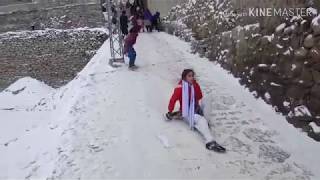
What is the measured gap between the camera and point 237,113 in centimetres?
769

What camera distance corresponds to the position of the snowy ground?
5.70 m

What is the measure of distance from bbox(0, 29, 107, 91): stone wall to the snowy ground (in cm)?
Answer: 1003

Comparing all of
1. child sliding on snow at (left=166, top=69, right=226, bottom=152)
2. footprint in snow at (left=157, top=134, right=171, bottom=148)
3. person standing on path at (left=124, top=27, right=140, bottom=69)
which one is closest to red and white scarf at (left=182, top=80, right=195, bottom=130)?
child sliding on snow at (left=166, top=69, right=226, bottom=152)

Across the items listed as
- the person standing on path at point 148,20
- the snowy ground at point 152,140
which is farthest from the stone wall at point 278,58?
the person standing on path at point 148,20

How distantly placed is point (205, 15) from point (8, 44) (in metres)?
12.2

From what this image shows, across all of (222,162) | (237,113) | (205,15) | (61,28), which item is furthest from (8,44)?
(222,162)

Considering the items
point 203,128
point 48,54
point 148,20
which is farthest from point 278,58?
point 48,54

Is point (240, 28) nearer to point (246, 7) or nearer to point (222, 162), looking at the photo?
point (246, 7)

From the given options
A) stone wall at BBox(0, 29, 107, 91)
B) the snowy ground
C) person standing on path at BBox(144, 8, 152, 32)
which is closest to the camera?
the snowy ground

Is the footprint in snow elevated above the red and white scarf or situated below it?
below

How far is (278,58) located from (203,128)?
1.92 m

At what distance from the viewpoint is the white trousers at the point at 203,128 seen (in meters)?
6.31

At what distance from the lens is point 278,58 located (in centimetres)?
740

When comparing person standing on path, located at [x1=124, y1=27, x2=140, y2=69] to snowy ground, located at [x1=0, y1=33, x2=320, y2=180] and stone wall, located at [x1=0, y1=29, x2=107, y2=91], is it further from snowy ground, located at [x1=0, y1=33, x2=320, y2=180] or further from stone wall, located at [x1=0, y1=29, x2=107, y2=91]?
stone wall, located at [x1=0, y1=29, x2=107, y2=91]
